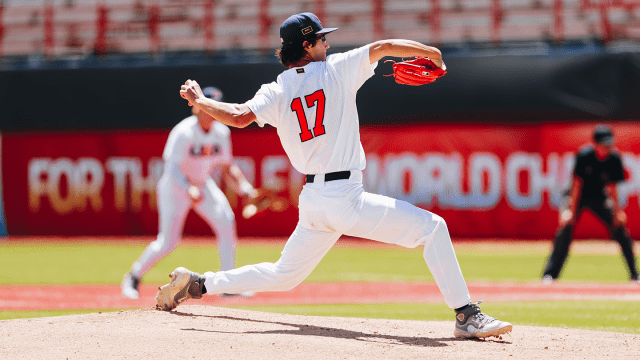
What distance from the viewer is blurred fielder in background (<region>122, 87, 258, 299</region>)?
8.28 meters

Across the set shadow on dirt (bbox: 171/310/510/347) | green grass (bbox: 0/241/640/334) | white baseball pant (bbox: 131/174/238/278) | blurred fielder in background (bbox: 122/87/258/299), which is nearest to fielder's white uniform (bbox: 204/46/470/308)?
shadow on dirt (bbox: 171/310/510/347)

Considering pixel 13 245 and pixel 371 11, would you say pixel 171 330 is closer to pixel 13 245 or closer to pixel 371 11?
pixel 13 245

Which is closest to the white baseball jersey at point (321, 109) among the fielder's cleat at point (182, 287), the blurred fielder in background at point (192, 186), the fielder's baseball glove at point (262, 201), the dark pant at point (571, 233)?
the fielder's cleat at point (182, 287)

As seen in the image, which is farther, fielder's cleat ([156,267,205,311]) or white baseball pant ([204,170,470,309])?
fielder's cleat ([156,267,205,311])

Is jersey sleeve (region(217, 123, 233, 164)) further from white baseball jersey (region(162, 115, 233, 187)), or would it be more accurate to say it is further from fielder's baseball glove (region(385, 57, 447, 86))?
fielder's baseball glove (region(385, 57, 447, 86))

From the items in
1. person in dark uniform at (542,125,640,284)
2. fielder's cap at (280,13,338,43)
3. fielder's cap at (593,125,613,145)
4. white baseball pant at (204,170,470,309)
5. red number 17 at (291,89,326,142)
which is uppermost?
fielder's cap at (280,13,338,43)

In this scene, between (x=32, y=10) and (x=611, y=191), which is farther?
(x=32, y=10)

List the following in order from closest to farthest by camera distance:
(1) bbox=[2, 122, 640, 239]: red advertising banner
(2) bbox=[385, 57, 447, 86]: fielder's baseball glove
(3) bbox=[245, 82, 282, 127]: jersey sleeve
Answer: (3) bbox=[245, 82, 282, 127]: jersey sleeve
(2) bbox=[385, 57, 447, 86]: fielder's baseball glove
(1) bbox=[2, 122, 640, 239]: red advertising banner

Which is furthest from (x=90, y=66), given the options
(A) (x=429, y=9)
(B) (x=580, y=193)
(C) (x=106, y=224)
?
(B) (x=580, y=193)

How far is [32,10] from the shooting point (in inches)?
843

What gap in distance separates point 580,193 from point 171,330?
6530 millimetres

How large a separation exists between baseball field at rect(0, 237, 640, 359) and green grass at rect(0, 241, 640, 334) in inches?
0.9

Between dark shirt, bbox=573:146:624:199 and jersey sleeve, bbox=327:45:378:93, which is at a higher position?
jersey sleeve, bbox=327:45:378:93

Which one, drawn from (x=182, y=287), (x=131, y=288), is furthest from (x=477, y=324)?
(x=131, y=288)
